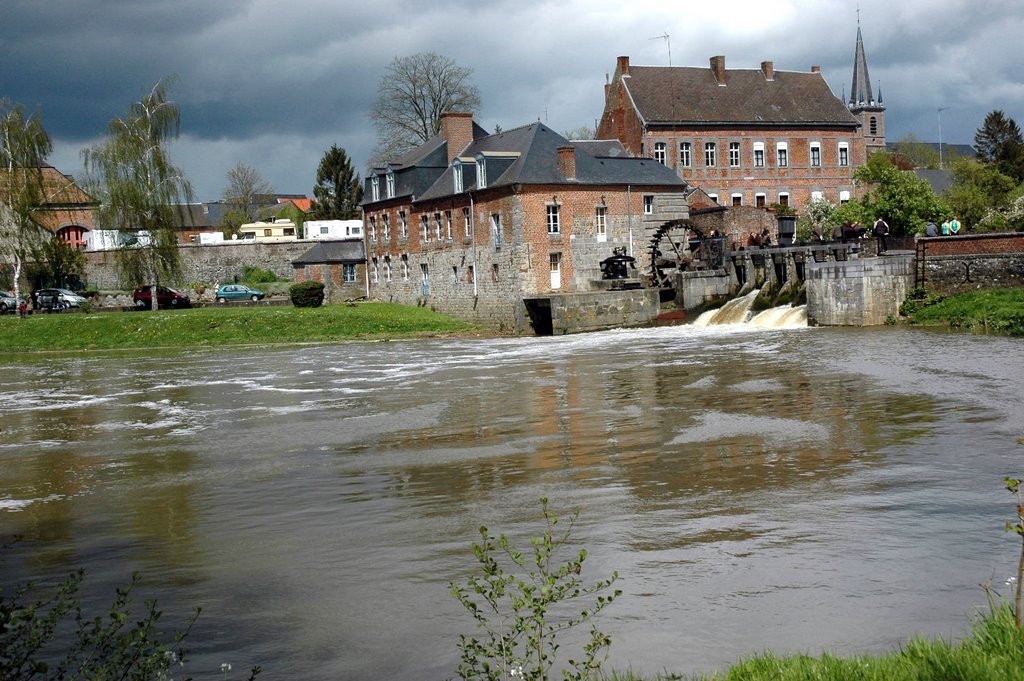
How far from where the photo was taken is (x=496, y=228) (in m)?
41.4

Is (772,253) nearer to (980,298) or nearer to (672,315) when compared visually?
(672,315)

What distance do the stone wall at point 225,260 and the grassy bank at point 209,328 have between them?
842 inches

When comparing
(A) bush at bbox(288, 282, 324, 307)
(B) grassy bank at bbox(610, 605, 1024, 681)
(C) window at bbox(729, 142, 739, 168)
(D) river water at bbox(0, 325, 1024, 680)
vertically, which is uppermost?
(C) window at bbox(729, 142, 739, 168)

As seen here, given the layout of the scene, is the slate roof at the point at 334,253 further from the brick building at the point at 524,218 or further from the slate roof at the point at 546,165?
the slate roof at the point at 546,165

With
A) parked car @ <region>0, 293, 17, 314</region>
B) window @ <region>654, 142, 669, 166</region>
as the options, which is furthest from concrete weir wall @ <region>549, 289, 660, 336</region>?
parked car @ <region>0, 293, 17, 314</region>

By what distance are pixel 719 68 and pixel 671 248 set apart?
22910 mm

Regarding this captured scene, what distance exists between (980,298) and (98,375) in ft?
77.7

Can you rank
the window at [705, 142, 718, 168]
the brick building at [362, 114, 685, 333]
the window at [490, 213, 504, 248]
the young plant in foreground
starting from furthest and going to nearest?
the window at [705, 142, 718, 168] → the window at [490, 213, 504, 248] → the brick building at [362, 114, 685, 333] → the young plant in foreground

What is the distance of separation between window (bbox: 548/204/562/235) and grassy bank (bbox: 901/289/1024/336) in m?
14.8

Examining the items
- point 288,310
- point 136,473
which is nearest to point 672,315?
point 288,310

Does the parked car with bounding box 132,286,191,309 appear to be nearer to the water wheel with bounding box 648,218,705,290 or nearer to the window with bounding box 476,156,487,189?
the window with bounding box 476,156,487,189

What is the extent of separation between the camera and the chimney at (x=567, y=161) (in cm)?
4041

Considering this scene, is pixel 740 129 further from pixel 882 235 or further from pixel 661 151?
pixel 882 235

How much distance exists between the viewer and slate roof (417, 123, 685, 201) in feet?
131
